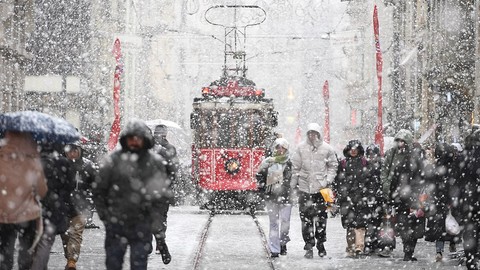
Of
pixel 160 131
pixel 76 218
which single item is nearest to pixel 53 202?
pixel 76 218

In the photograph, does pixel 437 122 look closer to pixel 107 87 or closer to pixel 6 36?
pixel 6 36

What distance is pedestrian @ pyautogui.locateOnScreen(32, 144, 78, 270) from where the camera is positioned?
10.7 metres

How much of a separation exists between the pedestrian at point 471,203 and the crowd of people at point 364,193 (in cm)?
186

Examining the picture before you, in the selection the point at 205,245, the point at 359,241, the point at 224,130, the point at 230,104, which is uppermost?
the point at 230,104

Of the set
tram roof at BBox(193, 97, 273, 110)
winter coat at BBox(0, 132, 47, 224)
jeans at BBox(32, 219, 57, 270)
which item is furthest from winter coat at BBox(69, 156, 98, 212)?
tram roof at BBox(193, 97, 273, 110)

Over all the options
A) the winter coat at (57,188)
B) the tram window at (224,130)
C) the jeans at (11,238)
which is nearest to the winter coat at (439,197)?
the winter coat at (57,188)

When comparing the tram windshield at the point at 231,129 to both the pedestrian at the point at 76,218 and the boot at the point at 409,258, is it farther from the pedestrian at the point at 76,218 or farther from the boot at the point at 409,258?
the pedestrian at the point at 76,218

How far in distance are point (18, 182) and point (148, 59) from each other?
6365cm

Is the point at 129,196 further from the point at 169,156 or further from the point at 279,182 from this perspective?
the point at 279,182

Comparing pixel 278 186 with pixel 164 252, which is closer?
pixel 164 252

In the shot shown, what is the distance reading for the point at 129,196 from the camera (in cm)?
989

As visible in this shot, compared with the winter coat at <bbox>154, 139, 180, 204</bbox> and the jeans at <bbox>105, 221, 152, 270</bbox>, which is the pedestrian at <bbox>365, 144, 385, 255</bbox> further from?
the jeans at <bbox>105, 221, 152, 270</bbox>

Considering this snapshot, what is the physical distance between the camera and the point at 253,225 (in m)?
24.3

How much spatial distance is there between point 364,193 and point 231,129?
585 inches
